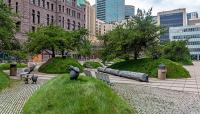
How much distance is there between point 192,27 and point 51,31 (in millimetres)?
110575

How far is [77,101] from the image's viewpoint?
9367 mm

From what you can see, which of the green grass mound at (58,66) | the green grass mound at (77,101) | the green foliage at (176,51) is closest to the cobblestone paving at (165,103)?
the green grass mound at (77,101)

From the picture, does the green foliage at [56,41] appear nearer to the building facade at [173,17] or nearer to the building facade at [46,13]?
the building facade at [46,13]

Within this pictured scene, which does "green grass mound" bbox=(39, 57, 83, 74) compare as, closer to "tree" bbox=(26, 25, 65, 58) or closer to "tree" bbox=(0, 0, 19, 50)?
"tree" bbox=(26, 25, 65, 58)

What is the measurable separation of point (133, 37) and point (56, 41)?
9374 millimetres

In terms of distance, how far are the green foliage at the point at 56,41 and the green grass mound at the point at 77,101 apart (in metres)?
23.8

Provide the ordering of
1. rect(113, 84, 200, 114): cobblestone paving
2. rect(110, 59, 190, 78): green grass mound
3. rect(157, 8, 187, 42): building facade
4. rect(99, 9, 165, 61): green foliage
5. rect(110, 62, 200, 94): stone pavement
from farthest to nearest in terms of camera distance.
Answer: rect(157, 8, 187, 42): building facade, rect(99, 9, 165, 61): green foliage, rect(110, 59, 190, 78): green grass mound, rect(110, 62, 200, 94): stone pavement, rect(113, 84, 200, 114): cobblestone paving

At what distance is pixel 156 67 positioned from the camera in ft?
91.2

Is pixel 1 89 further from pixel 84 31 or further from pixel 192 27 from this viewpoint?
pixel 192 27

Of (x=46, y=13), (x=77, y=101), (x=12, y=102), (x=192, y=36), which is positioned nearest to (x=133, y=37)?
(x=12, y=102)

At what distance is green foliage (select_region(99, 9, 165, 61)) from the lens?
30281mm

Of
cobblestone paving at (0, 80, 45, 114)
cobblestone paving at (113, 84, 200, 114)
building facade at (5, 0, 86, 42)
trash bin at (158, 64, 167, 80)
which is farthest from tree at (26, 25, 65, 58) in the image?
building facade at (5, 0, 86, 42)

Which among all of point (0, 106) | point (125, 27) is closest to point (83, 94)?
point (0, 106)

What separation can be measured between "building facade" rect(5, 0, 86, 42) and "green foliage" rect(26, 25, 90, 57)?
22.7 metres
